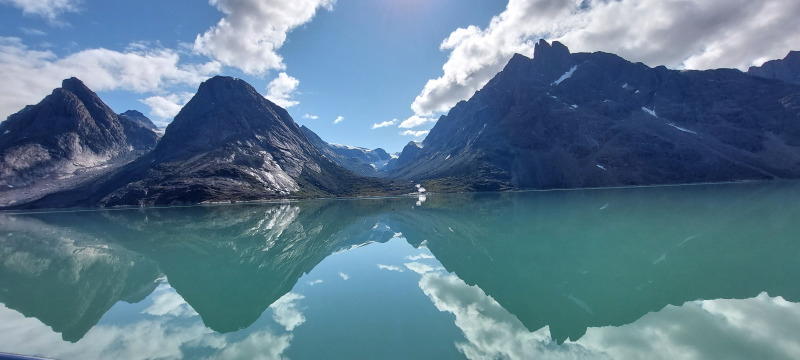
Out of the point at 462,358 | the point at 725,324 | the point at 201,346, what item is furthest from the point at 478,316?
the point at 201,346

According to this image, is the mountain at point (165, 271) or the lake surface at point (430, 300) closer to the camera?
the lake surface at point (430, 300)

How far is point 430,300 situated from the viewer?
21031mm

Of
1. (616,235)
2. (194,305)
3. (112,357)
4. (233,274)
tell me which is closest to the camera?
(112,357)

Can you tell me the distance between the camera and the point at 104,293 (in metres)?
25.2

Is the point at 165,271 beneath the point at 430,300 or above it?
beneath

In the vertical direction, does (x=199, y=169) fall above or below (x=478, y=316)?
above

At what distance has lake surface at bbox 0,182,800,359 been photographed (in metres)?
15.0

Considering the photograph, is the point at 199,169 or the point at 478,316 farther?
the point at 199,169

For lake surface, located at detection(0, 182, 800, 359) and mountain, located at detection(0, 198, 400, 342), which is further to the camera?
mountain, located at detection(0, 198, 400, 342)

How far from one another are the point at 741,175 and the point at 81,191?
397m

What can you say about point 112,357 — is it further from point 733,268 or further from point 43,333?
point 733,268

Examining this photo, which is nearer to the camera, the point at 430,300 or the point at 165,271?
the point at 430,300

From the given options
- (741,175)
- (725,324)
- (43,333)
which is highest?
(741,175)

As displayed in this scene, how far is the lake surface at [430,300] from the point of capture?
1499 cm
